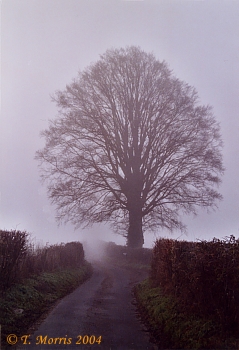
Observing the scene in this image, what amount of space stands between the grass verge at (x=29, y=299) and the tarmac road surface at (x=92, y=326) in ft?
1.13

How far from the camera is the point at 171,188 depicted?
23.7 meters

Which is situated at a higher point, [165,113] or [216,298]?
[165,113]

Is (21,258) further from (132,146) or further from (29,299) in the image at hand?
(132,146)

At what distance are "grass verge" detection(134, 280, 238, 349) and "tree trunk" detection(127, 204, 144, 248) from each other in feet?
47.9

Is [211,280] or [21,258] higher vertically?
[21,258]

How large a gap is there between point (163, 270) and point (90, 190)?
13.6m

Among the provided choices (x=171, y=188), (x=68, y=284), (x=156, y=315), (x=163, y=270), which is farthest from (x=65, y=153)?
(x=156, y=315)

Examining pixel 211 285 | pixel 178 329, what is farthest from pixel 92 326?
pixel 211 285

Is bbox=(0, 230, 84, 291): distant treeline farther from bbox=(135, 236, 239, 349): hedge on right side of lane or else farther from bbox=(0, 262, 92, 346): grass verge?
bbox=(135, 236, 239, 349): hedge on right side of lane

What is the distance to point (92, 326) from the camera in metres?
8.20

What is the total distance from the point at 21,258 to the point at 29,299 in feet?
4.70

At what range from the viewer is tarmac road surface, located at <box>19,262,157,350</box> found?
7066 millimetres

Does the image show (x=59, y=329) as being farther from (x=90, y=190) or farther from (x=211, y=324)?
(x=90, y=190)

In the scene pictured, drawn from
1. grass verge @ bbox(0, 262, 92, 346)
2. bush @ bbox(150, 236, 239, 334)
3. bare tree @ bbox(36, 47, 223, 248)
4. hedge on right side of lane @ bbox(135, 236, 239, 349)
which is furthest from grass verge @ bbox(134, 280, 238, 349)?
bare tree @ bbox(36, 47, 223, 248)
